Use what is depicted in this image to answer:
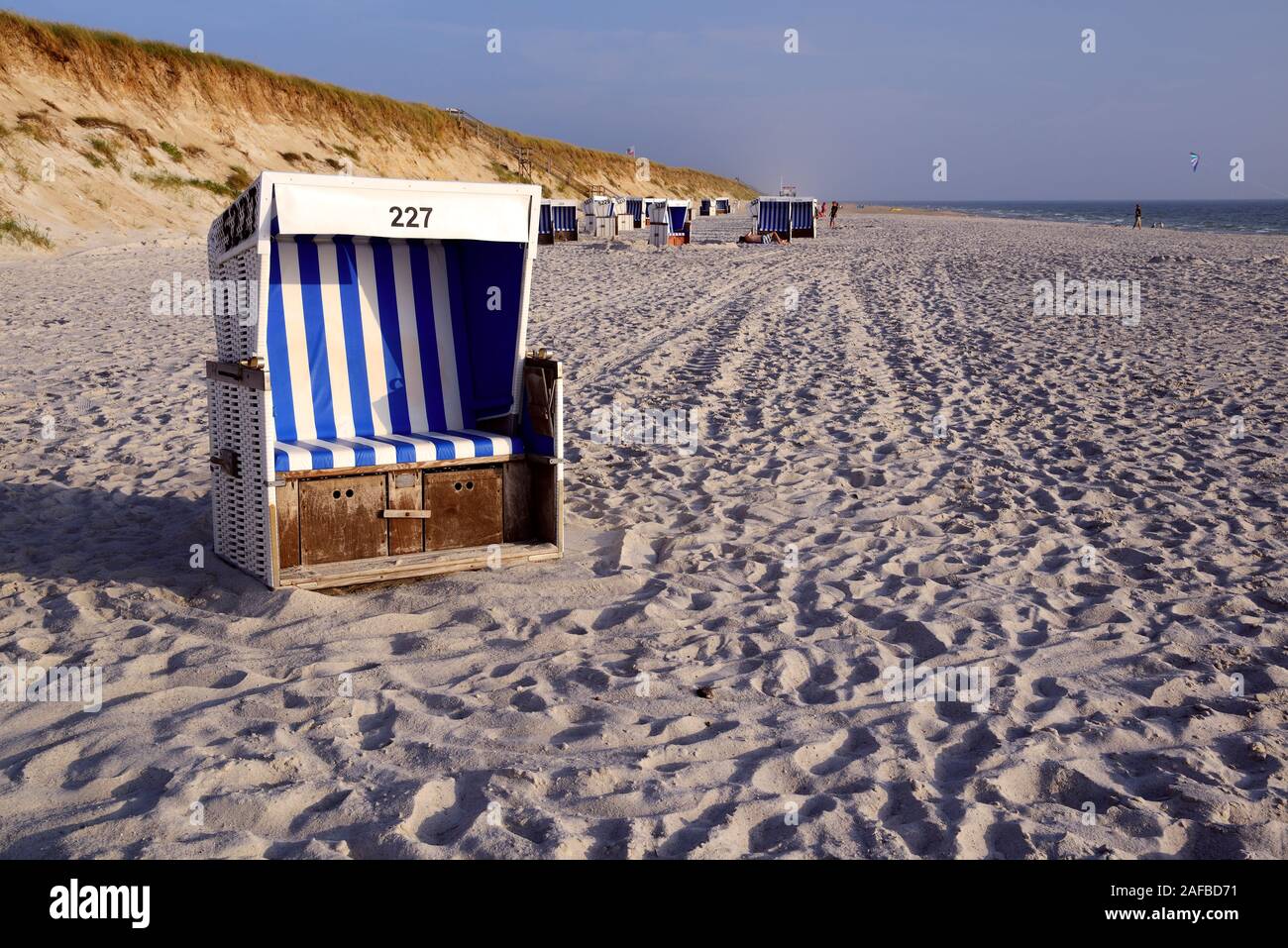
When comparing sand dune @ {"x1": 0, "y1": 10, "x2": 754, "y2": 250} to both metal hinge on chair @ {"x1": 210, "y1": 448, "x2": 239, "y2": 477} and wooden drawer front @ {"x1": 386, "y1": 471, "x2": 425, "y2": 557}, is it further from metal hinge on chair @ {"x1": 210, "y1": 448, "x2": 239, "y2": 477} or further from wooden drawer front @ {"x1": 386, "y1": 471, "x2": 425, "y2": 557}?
wooden drawer front @ {"x1": 386, "y1": 471, "x2": 425, "y2": 557}

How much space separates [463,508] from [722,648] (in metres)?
1.50

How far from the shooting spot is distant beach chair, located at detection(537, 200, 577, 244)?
→ 27.7m

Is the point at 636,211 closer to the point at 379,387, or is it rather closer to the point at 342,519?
the point at 379,387

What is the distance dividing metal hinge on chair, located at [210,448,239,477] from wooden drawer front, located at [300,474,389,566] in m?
0.32

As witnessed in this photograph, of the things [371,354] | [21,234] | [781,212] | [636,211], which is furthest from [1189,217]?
[371,354]

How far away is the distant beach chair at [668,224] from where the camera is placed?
Answer: 25328mm

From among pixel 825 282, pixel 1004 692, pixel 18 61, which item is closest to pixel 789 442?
pixel 1004 692

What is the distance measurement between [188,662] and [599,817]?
1.71 meters

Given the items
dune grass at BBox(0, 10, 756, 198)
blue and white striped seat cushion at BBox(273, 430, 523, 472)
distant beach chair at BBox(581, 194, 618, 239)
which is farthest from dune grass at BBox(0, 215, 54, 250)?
blue and white striped seat cushion at BBox(273, 430, 523, 472)

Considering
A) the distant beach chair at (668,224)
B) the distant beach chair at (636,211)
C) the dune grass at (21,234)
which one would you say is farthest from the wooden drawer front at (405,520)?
the distant beach chair at (636,211)

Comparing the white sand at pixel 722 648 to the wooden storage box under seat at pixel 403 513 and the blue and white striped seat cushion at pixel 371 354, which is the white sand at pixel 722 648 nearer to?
the wooden storage box under seat at pixel 403 513

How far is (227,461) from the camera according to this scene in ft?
15.1

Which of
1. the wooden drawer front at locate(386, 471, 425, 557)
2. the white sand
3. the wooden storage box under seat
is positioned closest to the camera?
the white sand

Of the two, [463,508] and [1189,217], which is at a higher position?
[1189,217]
